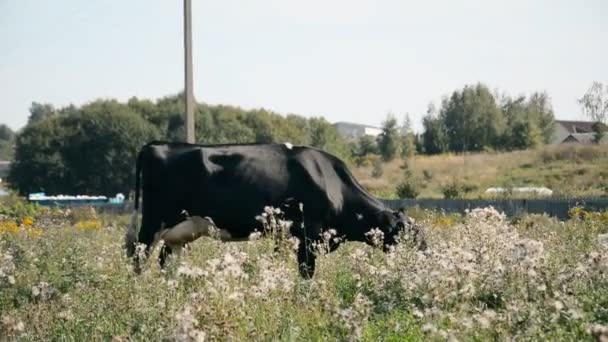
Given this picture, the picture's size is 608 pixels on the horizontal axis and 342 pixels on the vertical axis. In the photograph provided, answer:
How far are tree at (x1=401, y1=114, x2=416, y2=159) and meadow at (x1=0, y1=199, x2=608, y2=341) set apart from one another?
7163 centimetres

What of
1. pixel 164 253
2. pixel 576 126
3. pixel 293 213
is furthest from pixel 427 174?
pixel 576 126

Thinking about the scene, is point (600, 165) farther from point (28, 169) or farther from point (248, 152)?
point (248, 152)

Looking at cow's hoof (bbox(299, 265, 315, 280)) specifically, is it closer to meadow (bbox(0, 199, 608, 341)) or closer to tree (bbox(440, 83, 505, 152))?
meadow (bbox(0, 199, 608, 341))

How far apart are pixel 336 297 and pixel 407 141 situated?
76583 millimetres

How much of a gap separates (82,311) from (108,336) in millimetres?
509

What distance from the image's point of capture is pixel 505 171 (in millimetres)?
58375

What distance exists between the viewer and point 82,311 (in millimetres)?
6727

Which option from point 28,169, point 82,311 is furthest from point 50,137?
point 82,311

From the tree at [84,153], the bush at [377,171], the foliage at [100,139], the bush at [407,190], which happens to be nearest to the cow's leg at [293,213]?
the bush at [407,190]

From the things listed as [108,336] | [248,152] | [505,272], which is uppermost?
[248,152]

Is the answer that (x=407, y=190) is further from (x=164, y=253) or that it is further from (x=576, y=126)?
(x=576, y=126)

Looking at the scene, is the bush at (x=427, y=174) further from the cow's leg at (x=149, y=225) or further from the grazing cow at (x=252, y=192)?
the cow's leg at (x=149, y=225)

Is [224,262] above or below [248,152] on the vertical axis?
below

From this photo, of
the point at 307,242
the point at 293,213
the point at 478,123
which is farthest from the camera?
the point at 478,123
